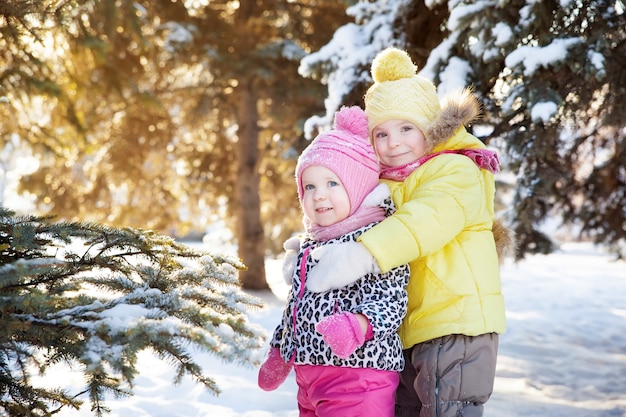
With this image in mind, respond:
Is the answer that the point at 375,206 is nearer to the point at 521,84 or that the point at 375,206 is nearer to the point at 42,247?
the point at 42,247

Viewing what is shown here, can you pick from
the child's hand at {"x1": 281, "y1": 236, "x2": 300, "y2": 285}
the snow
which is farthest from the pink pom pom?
A: the snow

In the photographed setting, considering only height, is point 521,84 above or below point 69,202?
below

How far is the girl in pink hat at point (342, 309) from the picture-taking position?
240 cm

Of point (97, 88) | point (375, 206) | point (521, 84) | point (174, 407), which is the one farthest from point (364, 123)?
point (97, 88)

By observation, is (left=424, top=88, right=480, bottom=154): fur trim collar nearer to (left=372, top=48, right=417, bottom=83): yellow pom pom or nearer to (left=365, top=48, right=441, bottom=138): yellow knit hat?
(left=365, top=48, right=441, bottom=138): yellow knit hat

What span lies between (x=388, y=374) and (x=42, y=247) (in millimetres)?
1461

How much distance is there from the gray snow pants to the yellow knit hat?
975 mm

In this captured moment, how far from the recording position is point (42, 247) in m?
2.39

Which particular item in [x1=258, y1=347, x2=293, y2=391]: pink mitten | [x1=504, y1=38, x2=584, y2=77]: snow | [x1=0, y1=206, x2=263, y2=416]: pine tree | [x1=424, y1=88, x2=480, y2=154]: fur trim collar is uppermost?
[x1=504, y1=38, x2=584, y2=77]: snow

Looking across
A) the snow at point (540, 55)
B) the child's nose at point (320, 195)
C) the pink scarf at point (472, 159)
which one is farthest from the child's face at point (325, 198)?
the snow at point (540, 55)

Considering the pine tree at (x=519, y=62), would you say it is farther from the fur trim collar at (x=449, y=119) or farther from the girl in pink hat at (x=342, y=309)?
the girl in pink hat at (x=342, y=309)

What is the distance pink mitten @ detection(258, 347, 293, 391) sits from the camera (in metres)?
2.71

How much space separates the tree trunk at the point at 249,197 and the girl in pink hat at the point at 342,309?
25.7ft

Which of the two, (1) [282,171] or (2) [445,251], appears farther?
(1) [282,171]
